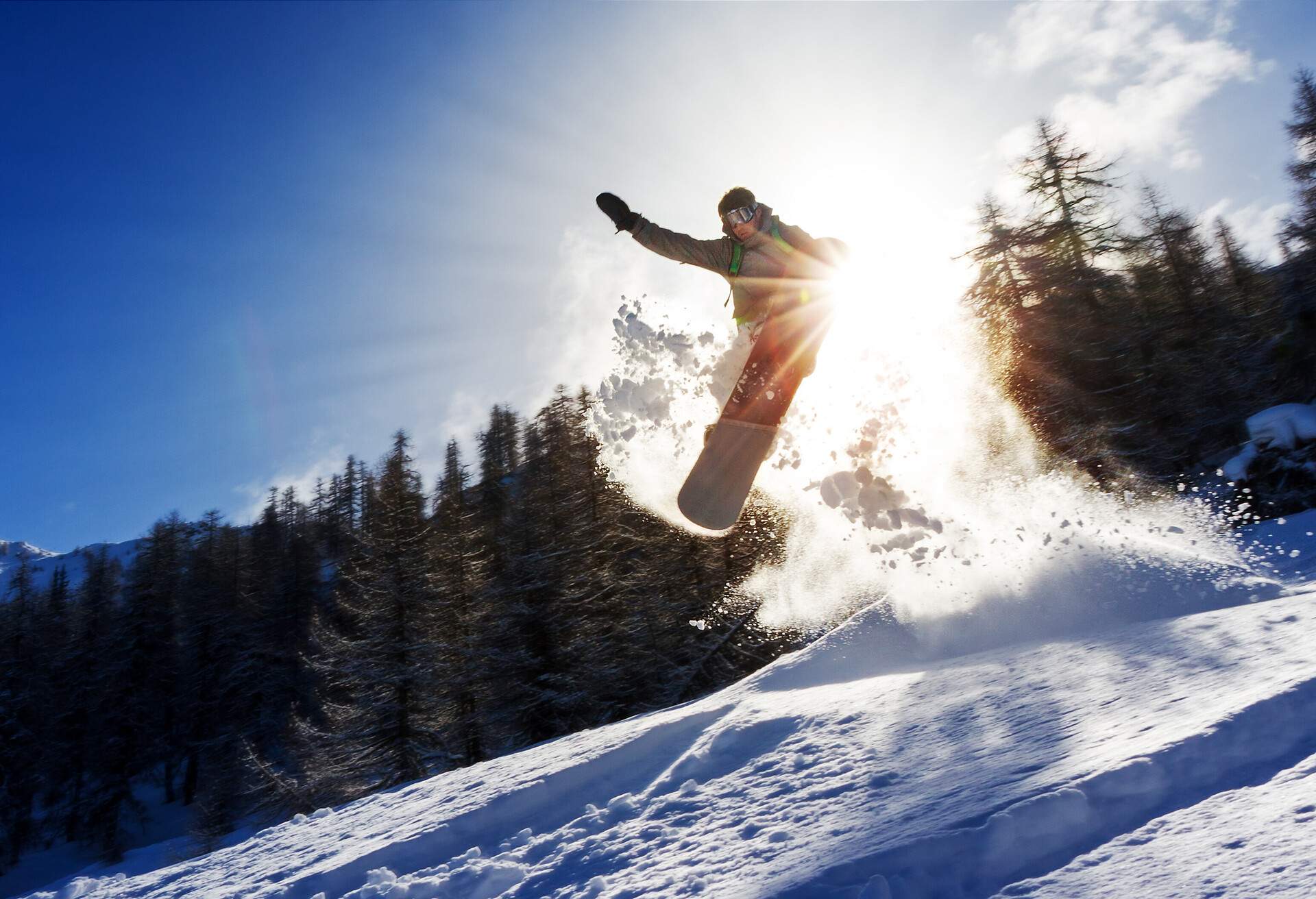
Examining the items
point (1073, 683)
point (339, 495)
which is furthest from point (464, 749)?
point (339, 495)

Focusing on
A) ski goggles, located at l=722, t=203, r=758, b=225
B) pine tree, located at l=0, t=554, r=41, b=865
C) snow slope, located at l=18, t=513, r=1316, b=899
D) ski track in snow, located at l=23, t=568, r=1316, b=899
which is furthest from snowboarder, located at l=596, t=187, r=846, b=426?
pine tree, located at l=0, t=554, r=41, b=865

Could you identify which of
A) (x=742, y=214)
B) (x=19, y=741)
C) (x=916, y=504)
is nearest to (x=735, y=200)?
(x=742, y=214)

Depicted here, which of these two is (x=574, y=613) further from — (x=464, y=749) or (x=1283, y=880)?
(x=1283, y=880)

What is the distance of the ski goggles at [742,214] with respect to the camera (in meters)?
8.00

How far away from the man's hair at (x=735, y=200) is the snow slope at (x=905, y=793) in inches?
195

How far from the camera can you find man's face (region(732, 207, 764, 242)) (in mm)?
8031

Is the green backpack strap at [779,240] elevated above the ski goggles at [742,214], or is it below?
below

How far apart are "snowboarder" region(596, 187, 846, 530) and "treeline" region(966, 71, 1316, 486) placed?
12.2 m

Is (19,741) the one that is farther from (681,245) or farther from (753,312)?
(753,312)

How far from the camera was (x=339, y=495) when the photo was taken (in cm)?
6650

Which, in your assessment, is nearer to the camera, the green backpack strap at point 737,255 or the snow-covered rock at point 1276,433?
the green backpack strap at point 737,255

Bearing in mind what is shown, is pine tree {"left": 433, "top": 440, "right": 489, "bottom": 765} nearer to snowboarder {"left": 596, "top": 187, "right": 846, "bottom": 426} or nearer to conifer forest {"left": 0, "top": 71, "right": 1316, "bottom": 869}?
conifer forest {"left": 0, "top": 71, "right": 1316, "bottom": 869}

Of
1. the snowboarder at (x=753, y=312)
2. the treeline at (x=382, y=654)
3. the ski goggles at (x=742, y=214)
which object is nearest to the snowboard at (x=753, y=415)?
the snowboarder at (x=753, y=312)

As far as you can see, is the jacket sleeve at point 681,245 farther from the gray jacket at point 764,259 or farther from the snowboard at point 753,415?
the snowboard at point 753,415
